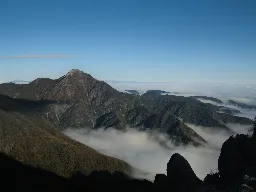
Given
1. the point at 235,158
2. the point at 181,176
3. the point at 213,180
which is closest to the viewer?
the point at 235,158

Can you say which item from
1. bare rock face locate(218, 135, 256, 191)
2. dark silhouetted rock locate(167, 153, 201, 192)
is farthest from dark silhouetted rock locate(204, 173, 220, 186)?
dark silhouetted rock locate(167, 153, 201, 192)

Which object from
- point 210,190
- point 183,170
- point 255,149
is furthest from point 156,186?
point 255,149

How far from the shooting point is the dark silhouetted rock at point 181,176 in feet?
418

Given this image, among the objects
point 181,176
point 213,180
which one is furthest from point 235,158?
point 181,176

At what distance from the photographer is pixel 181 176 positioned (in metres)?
133

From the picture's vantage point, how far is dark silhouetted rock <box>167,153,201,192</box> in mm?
127438

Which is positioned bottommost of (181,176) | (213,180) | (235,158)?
(213,180)

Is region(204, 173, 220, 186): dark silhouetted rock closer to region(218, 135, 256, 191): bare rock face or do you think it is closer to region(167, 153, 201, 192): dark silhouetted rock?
region(218, 135, 256, 191): bare rock face

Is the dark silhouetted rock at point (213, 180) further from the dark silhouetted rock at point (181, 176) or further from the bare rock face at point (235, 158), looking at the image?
the dark silhouetted rock at point (181, 176)

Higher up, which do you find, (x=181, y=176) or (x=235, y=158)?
(x=235, y=158)

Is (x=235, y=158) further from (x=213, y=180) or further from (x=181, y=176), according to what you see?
(x=181, y=176)

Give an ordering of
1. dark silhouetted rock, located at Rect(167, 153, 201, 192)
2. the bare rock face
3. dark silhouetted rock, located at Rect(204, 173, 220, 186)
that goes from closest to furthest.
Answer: the bare rock face, dark silhouetted rock, located at Rect(167, 153, 201, 192), dark silhouetted rock, located at Rect(204, 173, 220, 186)

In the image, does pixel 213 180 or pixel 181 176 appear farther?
pixel 181 176

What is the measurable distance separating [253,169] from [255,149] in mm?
20664
